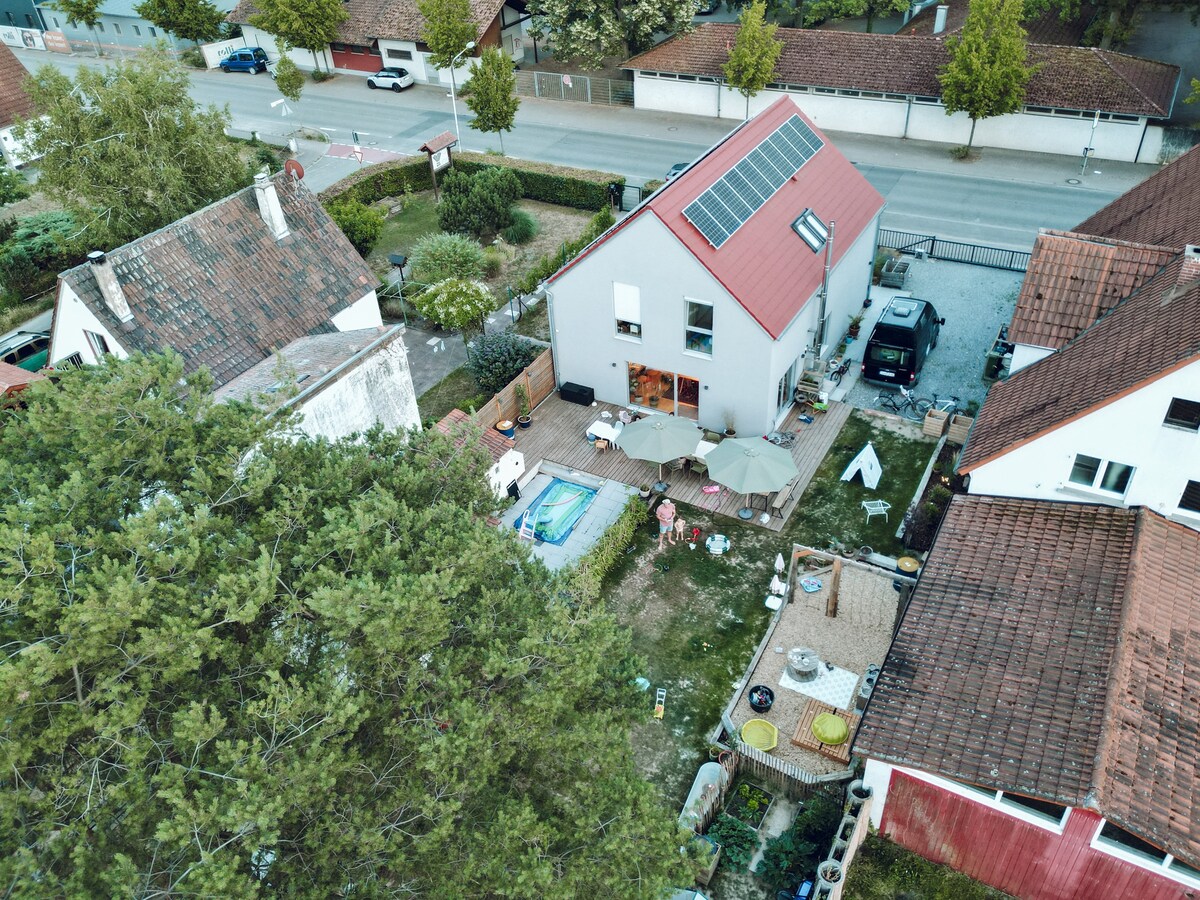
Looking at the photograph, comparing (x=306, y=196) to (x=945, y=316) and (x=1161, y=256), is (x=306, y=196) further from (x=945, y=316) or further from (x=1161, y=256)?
(x=1161, y=256)

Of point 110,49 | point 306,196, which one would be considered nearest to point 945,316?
point 306,196

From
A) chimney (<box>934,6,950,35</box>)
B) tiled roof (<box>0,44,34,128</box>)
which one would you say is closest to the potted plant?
chimney (<box>934,6,950,35</box>)

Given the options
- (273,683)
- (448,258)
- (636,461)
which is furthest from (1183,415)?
(448,258)

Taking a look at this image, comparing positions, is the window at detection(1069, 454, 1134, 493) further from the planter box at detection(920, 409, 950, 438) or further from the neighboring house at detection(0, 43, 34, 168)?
the neighboring house at detection(0, 43, 34, 168)

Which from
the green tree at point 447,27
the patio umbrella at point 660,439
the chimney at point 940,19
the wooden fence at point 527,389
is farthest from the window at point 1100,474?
the green tree at point 447,27

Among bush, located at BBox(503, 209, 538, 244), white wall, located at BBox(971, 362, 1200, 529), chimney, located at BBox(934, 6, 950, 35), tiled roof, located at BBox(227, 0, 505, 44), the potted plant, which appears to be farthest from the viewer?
tiled roof, located at BBox(227, 0, 505, 44)

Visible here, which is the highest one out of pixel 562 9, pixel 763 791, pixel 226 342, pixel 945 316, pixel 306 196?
pixel 562 9
